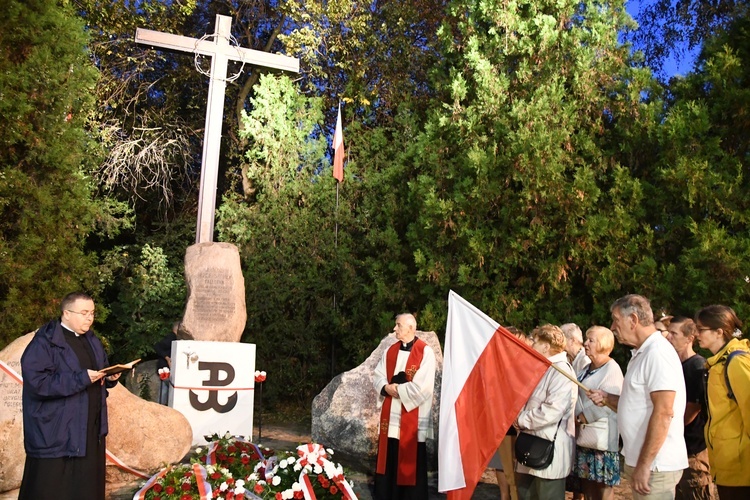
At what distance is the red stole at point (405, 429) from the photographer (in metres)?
5.51

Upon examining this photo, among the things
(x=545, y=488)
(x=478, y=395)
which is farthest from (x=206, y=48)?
(x=545, y=488)

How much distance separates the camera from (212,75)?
948 centimetres

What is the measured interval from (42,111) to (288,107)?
4748 millimetres

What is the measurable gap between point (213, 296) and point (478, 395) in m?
5.32

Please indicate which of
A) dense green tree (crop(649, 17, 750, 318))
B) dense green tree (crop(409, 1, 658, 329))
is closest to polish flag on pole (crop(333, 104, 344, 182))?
dense green tree (crop(409, 1, 658, 329))

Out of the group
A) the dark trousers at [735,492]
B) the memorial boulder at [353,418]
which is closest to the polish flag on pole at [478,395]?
the dark trousers at [735,492]

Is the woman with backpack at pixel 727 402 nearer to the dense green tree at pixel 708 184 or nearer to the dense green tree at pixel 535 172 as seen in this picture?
the dense green tree at pixel 708 184

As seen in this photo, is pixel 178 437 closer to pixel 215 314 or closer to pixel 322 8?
pixel 215 314

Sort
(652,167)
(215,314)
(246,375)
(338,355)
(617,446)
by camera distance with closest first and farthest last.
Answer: (617,446) < (246,375) < (215,314) < (652,167) < (338,355)

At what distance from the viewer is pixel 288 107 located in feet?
42.9

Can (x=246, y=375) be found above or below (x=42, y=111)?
below

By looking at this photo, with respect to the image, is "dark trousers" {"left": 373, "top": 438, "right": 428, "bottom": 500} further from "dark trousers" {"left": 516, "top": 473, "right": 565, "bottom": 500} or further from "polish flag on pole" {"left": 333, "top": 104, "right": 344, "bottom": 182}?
"polish flag on pole" {"left": 333, "top": 104, "right": 344, "bottom": 182}

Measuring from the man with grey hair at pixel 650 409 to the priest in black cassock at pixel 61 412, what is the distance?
303 cm

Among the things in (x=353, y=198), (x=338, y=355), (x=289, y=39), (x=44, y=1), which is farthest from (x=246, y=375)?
(x=289, y=39)
